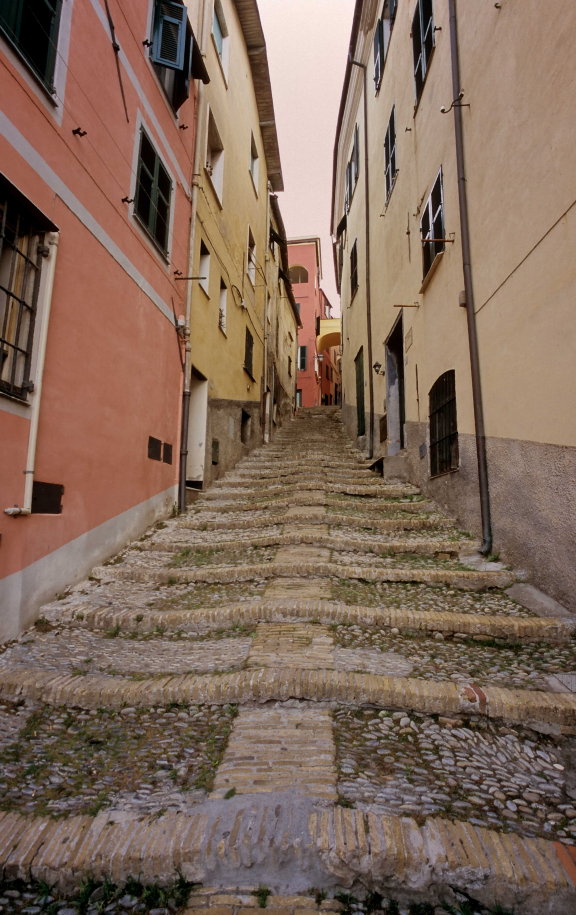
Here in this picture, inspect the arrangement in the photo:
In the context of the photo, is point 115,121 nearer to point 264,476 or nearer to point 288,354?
point 264,476

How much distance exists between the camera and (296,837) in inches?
65.5

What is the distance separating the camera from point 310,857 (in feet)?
5.32

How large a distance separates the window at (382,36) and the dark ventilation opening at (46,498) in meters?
11.5

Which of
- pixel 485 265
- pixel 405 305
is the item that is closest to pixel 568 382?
pixel 485 265

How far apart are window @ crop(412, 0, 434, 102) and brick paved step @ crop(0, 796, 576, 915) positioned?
929 centimetres

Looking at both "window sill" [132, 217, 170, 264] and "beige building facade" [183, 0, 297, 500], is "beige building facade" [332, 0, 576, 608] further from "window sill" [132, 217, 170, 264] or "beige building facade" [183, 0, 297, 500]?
"window sill" [132, 217, 170, 264]

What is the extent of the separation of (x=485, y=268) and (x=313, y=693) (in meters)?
4.71

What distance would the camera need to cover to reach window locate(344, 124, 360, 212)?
13.9m

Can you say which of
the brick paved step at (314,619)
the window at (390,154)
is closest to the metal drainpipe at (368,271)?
the window at (390,154)

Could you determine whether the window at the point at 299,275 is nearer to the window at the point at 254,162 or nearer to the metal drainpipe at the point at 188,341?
the window at the point at 254,162

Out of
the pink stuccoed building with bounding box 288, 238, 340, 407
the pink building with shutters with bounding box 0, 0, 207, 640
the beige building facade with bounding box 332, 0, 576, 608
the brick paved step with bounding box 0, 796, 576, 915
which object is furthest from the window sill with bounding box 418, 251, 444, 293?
the pink stuccoed building with bounding box 288, 238, 340, 407

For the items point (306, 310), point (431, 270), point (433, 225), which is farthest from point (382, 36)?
point (306, 310)

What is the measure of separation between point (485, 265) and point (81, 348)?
4325 millimetres

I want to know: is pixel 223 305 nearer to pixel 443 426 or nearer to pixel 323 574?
pixel 443 426
